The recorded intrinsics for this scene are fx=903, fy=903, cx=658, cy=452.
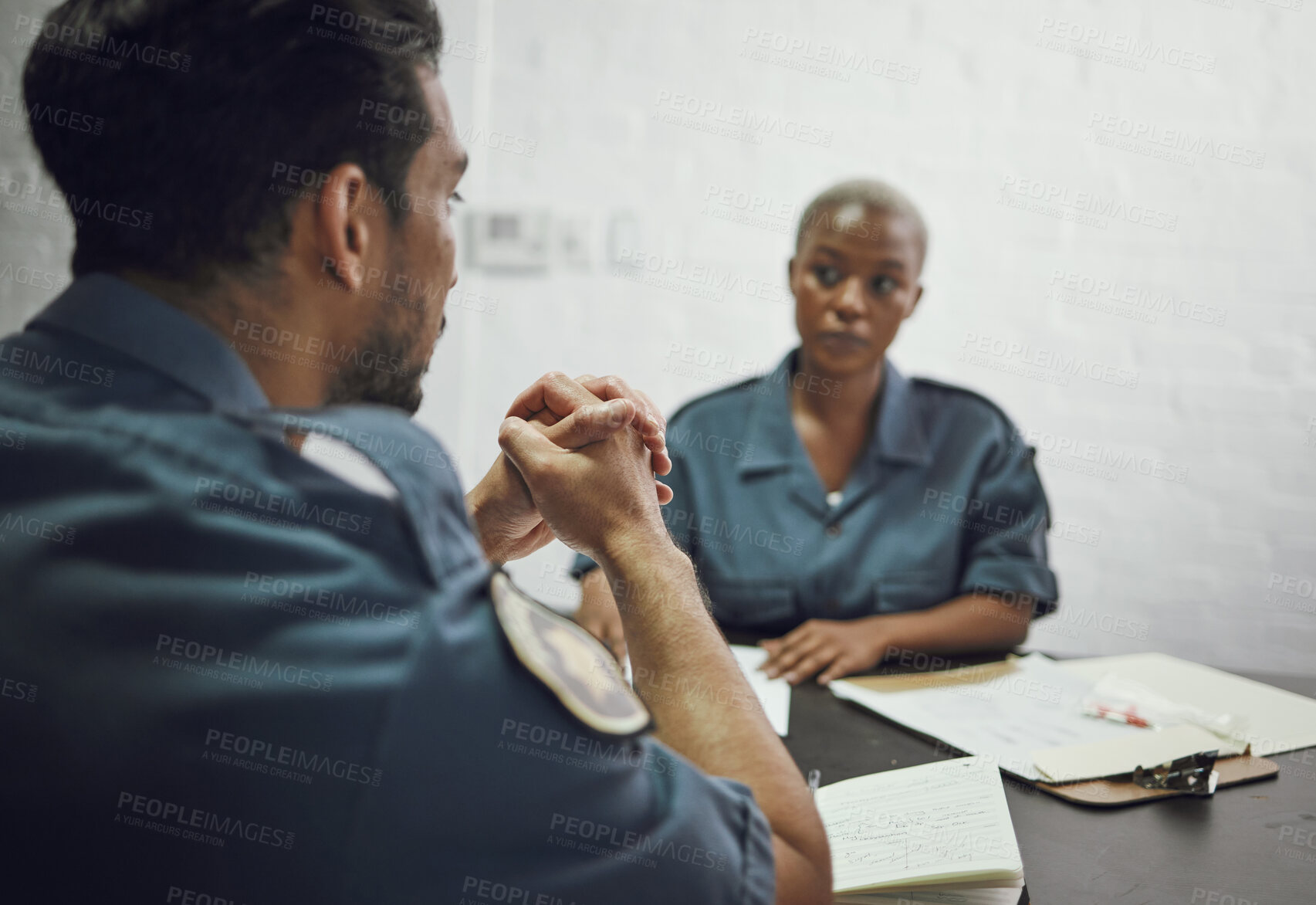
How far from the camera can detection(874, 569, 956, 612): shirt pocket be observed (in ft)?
4.78

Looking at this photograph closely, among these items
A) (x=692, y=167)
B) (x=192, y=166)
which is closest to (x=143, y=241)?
(x=192, y=166)

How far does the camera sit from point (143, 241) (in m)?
0.59

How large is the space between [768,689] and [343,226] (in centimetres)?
78

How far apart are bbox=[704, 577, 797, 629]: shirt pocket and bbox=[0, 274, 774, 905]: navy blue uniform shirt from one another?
97 centimetres

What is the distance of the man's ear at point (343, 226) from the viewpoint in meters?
0.63

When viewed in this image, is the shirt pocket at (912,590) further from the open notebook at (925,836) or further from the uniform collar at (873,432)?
the open notebook at (925,836)

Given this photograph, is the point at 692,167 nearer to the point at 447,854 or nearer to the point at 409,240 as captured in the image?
the point at 409,240

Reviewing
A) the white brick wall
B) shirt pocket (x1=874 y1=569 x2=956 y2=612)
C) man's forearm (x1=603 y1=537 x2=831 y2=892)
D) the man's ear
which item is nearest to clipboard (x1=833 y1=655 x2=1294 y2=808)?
shirt pocket (x1=874 y1=569 x2=956 y2=612)

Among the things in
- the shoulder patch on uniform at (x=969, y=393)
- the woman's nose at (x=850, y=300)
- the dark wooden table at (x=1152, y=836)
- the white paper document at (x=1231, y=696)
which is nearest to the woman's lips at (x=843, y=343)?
the woman's nose at (x=850, y=300)

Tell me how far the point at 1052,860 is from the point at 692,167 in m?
2.00

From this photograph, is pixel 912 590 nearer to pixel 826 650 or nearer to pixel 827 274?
pixel 826 650

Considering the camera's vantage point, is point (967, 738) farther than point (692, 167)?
No

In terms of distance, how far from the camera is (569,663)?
0.53m

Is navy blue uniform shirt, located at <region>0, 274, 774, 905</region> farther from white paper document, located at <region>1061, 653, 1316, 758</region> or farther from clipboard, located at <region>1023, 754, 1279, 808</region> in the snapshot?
white paper document, located at <region>1061, 653, 1316, 758</region>
